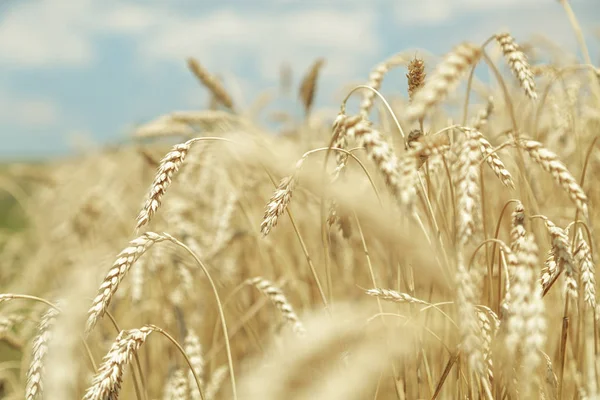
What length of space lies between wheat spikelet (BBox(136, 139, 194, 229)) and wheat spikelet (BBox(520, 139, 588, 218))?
0.75m

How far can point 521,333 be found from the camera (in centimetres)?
87

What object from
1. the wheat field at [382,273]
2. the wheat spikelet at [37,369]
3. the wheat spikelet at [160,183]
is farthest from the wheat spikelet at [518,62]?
the wheat spikelet at [37,369]

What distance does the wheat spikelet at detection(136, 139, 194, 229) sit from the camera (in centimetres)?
111

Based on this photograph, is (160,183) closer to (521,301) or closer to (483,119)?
(521,301)

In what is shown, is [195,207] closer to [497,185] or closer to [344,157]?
[497,185]

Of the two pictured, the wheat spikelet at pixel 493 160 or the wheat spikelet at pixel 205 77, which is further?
the wheat spikelet at pixel 205 77

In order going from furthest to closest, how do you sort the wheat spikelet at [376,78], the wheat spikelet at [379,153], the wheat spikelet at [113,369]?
1. the wheat spikelet at [376,78]
2. the wheat spikelet at [113,369]
3. the wheat spikelet at [379,153]

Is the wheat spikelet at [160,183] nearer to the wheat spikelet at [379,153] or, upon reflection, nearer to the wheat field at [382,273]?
the wheat field at [382,273]

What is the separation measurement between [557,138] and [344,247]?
1313mm

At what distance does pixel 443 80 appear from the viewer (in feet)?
2.69

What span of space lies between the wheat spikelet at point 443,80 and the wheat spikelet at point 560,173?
0.87ft

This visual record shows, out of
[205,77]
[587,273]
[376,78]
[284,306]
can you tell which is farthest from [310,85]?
[587,273]

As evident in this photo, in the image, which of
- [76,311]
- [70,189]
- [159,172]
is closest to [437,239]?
[159,172]

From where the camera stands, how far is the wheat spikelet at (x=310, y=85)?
8.92ft
